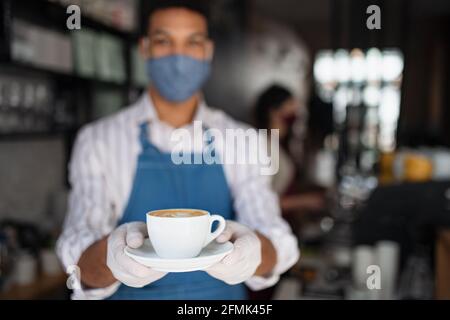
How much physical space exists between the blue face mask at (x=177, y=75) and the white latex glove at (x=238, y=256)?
16cm

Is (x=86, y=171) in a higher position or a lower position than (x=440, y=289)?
→ higher

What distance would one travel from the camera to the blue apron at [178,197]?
1.90 feet

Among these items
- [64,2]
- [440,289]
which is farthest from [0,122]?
[440,289]

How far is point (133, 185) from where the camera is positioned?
0.61 metres

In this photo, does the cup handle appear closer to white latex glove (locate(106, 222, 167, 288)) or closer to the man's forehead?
white latex glove (locate(106, 222, 167, 288))

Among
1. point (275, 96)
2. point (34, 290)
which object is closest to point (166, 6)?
point (34, 290)

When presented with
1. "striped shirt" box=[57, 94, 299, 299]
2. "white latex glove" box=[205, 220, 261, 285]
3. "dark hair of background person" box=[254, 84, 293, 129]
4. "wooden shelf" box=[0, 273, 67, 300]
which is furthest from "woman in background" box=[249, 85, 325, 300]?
"wooden shelf" box=[0, 273, 67, 300]

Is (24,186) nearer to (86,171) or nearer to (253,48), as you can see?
(253,48)

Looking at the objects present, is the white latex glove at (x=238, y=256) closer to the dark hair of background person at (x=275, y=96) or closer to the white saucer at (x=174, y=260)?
the white saucer at (x=174, y=260)

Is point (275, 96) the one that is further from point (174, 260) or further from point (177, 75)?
point (174, 260)

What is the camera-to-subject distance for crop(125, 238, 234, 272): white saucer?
0.44 m

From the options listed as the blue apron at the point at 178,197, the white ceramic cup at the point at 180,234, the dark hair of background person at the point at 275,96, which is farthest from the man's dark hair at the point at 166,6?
the dark hair of background person at the point at 275,96

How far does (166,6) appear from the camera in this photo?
0.58 metres

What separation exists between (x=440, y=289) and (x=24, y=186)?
3.89 ft
